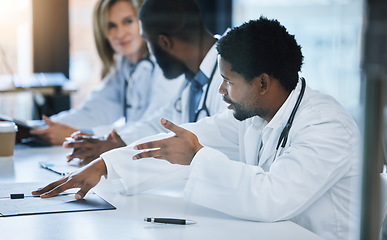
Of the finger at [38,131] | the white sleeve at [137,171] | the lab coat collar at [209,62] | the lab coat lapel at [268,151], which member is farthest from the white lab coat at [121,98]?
the lab coat lapel at [268,151]

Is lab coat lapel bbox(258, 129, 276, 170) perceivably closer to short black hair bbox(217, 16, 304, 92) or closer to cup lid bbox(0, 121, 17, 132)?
short black hair bbox(217, 16, 304, 92)

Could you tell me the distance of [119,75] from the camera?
2.45m

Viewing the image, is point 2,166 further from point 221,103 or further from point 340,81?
point 340,81

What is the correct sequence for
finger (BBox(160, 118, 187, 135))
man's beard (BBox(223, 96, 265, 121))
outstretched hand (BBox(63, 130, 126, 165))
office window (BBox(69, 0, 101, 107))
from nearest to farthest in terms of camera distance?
finger (BBox(160, 118, 187, 135)) < man's beard (BBox(223, 96, 265, 121)) < outstretched hand (BBox(63, 130, 126, 165)) < office window (BBox(69, 0, 101, 107))

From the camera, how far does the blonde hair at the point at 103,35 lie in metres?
2.41

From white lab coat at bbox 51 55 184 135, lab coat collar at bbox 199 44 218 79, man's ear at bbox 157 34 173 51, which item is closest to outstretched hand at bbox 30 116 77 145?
white lab coat at bbox 51 55 184 135

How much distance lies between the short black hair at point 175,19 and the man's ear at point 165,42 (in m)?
0.01

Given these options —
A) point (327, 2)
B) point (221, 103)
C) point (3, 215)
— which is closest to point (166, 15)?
point (221, 103)

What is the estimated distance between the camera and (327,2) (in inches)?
73.1

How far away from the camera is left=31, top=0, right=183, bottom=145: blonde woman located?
7.44 feet

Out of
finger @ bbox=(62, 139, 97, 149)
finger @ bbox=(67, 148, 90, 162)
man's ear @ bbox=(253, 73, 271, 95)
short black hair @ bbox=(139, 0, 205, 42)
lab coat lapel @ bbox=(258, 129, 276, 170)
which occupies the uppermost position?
short black hair @ bbox=(139, 0, 205, 42)

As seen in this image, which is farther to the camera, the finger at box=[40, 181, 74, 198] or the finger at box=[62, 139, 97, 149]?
the finger at box=[62, 139, 97, 149]

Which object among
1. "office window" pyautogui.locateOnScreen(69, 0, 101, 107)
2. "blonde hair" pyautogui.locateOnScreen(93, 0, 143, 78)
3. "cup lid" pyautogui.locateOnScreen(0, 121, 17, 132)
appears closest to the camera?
"cup lid" pyautogui.locateOnScreen(0, 121, 17, 132)

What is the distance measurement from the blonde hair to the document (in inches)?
52.6
